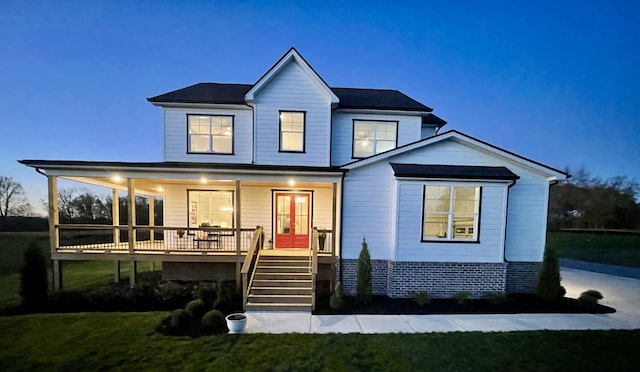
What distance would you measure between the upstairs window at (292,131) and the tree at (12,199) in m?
42.2

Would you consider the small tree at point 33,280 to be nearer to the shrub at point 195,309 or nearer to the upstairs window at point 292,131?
the shrub at point 195,309

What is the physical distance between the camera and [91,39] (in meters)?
27.0

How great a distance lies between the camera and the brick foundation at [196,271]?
10.3 meters

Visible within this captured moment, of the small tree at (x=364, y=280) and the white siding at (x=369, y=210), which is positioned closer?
the small tree at (x=364, y=280)

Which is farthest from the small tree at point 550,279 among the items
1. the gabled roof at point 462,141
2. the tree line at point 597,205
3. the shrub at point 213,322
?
the tree line at point 597,205

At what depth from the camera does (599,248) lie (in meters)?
21.8

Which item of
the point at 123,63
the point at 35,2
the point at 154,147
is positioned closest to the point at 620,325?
the point at 35,2

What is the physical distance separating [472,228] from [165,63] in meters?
55.3

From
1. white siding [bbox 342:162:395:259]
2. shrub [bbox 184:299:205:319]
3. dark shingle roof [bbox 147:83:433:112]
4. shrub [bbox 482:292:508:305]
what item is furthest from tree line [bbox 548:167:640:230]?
shrub [bbox 184:299:205:319]

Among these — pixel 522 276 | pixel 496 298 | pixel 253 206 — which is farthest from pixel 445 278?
pixel 253 206

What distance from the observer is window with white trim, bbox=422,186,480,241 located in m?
9.02

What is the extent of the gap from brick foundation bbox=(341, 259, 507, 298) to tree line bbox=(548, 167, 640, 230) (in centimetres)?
3201

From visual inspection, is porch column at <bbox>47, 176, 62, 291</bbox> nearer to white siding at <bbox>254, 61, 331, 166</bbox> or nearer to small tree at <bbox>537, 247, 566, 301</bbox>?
white siding at <bbox>254, 61, 331, 166</bbox>

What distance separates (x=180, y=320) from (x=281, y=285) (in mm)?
2904
